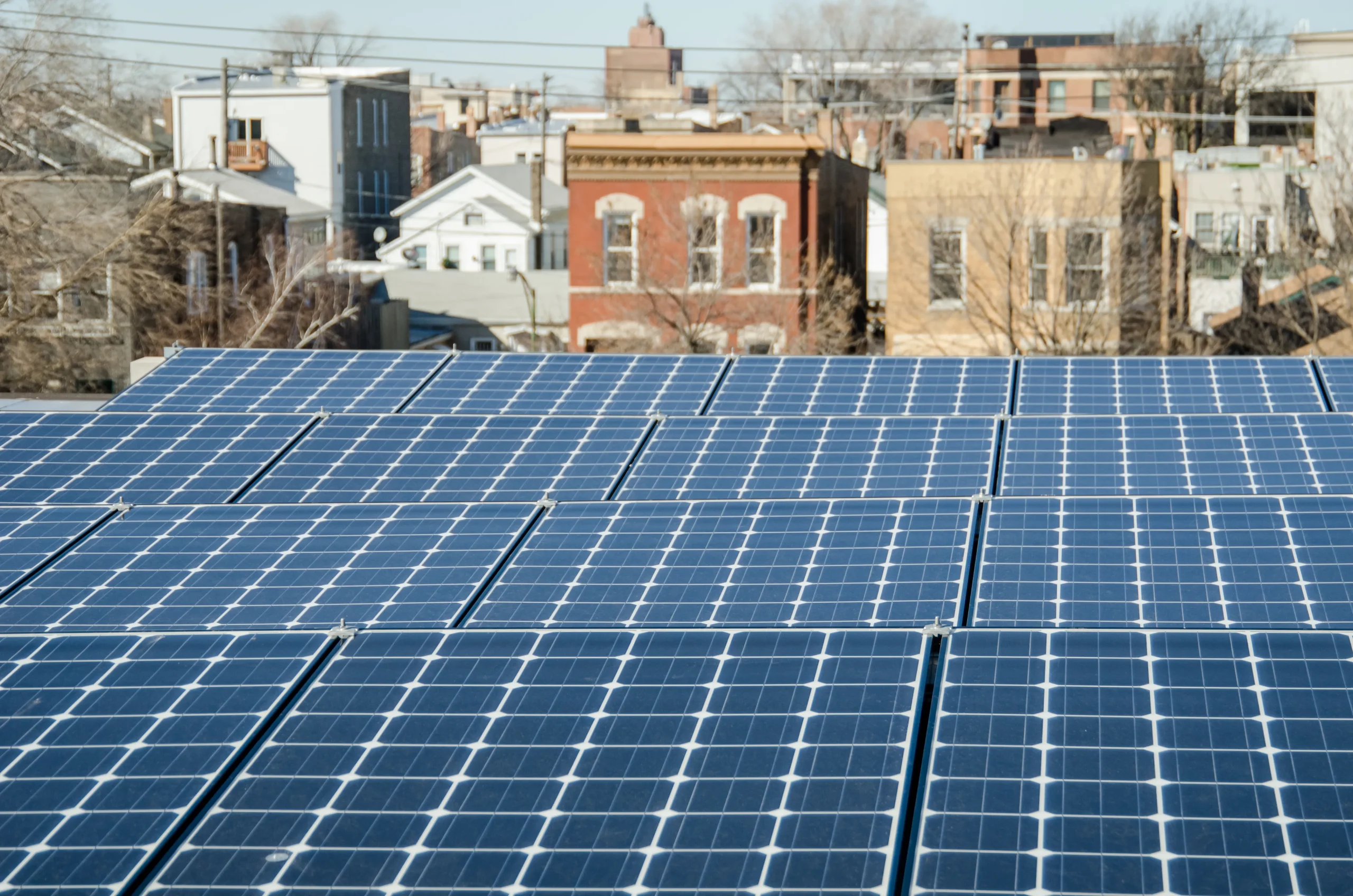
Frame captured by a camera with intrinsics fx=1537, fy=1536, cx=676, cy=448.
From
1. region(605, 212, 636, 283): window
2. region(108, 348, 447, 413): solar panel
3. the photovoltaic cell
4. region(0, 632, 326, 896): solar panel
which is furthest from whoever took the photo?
region(605, 212, 636, 283): window

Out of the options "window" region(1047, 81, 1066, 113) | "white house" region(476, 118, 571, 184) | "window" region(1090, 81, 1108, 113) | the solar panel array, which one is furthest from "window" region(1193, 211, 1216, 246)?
"window" region(1047, 81, 1066, 113)

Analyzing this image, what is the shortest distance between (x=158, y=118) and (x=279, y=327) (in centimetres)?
5907

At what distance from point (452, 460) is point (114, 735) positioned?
5.39 m

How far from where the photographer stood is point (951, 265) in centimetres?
4078

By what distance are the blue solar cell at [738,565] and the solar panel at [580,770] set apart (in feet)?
2.40

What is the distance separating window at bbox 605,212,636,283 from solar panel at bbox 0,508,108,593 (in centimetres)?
3117

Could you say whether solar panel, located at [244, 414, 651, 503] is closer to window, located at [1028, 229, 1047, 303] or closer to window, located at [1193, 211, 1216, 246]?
window, located at [1028, 229, 1047, 303]

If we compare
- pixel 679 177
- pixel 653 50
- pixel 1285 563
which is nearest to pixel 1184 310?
pixel 679 177

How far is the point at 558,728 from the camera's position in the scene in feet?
22.6

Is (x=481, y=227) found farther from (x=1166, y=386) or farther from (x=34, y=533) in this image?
(x=34, y=533)

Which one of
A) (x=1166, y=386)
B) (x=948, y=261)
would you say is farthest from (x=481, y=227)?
(x=1166, y=386)

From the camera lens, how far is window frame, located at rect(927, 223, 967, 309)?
40.8 meters

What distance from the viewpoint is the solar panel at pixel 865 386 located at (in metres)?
14.1

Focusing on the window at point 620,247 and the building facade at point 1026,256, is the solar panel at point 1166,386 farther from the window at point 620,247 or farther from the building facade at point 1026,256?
the window at point 620,247
